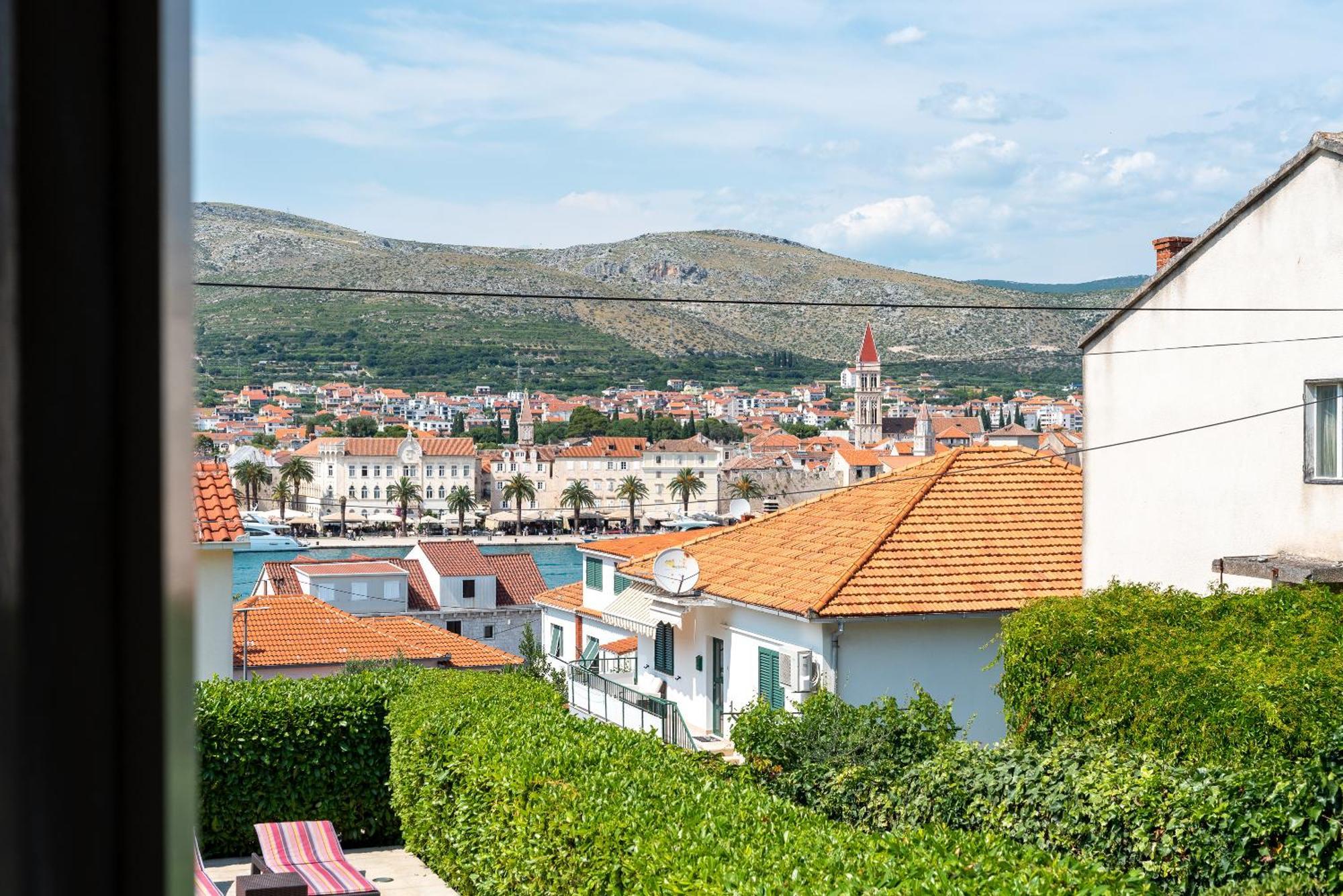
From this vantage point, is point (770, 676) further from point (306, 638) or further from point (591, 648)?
point (306, 638)

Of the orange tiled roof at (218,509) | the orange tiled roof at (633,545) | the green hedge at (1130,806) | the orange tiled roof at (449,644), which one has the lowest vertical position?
the orange tiled roof at (449,644)

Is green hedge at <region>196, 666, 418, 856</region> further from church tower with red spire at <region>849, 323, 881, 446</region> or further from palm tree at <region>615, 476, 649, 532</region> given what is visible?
church tower with red spire at <region>849, 323, 881, 446</region>

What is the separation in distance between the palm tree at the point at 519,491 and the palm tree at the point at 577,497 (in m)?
3.62

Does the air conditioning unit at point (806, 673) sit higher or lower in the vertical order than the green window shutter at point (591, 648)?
higher

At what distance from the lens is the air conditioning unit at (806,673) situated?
18531mm

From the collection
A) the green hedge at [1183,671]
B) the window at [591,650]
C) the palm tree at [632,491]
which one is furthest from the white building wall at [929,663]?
the palm tree at [632,491]

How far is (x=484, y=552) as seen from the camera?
11362cm

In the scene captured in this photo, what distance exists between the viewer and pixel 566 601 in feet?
125

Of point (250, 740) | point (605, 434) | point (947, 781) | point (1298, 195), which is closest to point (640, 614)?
point (250, 740)

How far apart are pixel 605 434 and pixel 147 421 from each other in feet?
529

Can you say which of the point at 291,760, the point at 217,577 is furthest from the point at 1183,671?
the point at 217,577

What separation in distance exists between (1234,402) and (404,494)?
5200 inches

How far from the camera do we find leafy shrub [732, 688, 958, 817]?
39.5 ft

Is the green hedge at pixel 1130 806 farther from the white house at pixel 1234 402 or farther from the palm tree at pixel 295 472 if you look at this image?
the palm tree at pixel 295 472
